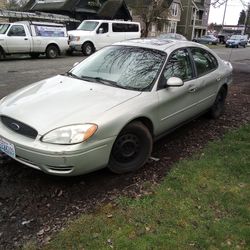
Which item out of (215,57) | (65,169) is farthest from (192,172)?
(215,57)

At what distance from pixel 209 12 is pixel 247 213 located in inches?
2593

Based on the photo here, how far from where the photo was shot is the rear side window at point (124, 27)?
21298mm

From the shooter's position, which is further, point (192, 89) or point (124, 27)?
point (124, 27)

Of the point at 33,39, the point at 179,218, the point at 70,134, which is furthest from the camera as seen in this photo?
the point at 33,39

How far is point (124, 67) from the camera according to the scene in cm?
448

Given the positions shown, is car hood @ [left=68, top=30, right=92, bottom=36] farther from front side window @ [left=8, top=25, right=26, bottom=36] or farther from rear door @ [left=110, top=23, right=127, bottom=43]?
front side window @ [left=8, top=25, right=26, bottom=36]

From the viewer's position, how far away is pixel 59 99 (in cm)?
383

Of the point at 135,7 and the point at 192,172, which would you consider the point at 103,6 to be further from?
the point at 192,172

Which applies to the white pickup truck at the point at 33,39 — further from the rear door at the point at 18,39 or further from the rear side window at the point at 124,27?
the rear side window at the point at 124,27

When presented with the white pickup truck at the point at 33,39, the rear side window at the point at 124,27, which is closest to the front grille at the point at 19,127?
the white pickup truck at the point at 33,39

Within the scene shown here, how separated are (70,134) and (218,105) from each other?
12.9 ft

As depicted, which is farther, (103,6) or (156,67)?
(103,6)

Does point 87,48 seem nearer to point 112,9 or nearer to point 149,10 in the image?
point 112,9

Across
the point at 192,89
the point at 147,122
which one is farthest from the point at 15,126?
the point at 192,89
